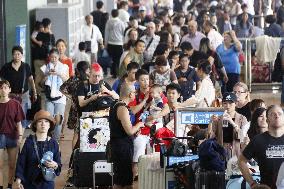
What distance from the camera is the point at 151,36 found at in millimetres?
24219

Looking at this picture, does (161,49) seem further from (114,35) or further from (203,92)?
(114,35)

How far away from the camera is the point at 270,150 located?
12.1m

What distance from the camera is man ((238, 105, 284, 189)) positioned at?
39.5 feet

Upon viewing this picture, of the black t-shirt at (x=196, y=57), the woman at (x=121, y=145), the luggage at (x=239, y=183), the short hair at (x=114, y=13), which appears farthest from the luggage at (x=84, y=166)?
the short hair at (x=114, y=13)

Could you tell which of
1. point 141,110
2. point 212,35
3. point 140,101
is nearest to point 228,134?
point 141,110

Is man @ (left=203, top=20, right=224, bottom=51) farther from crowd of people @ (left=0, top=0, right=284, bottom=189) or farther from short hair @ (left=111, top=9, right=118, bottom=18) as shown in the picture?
short hair @ (left=111, top=9, right=118, bottom=18)

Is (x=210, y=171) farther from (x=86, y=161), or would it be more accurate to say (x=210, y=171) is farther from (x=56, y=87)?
(x=56, y=87)

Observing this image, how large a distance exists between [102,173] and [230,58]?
7.60m

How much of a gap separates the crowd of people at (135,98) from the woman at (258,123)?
0.04 feet

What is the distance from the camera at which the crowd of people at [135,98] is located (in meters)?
13.4

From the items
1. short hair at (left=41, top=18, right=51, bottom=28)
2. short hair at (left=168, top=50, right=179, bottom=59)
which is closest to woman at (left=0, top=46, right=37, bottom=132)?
short hair at (left=168, top=50, right=179, bottom=59)

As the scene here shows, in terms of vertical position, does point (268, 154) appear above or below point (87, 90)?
below

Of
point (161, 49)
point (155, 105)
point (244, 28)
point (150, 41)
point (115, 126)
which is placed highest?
point (244, 28)

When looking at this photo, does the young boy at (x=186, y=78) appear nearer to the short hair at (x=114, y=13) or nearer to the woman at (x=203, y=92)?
the woman at (x=203, y=92)
